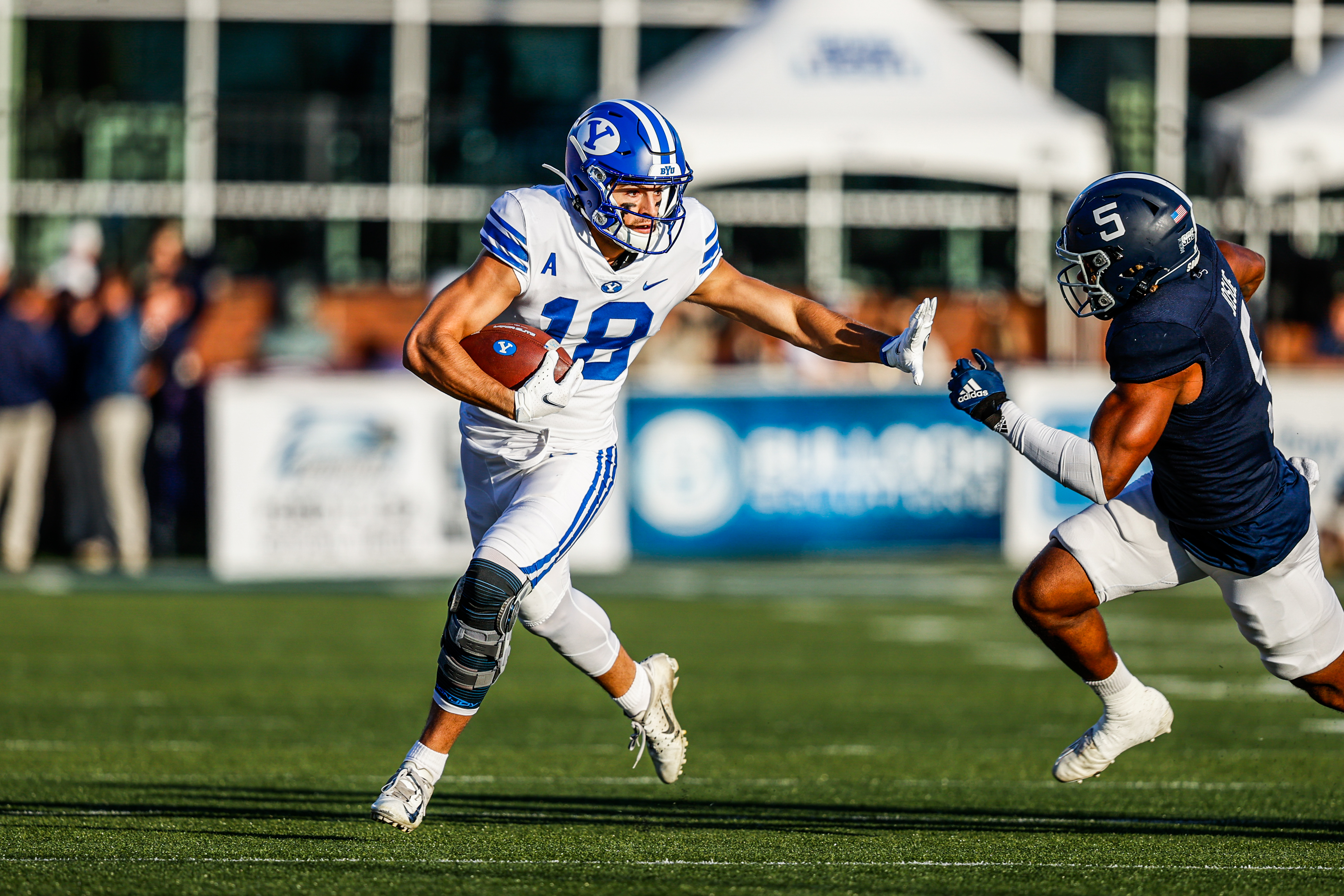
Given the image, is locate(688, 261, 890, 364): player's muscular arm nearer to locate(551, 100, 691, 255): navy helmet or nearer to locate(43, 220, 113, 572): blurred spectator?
locate(551, 100, 691, 255): navy helmet

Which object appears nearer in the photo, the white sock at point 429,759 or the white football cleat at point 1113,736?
the white sock at point 429,759

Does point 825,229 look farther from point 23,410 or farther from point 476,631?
point 476,631

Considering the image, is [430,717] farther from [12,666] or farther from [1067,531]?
[12,666]

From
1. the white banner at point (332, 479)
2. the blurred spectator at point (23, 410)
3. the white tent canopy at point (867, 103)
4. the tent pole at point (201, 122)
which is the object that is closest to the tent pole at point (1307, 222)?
the white tent canopy at point (867, 103)

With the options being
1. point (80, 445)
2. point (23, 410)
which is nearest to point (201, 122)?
point (80, 445)

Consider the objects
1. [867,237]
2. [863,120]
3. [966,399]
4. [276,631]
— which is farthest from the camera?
[867,237]

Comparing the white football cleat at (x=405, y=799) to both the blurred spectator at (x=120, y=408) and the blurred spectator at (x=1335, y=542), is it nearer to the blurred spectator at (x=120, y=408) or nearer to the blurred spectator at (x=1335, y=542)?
the blurred spectator at (x=120, y=408)

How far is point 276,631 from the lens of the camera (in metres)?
10.8

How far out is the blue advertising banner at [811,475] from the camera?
1377 cm

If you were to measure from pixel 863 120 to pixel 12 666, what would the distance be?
805 centimetres

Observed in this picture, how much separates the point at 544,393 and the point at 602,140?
811 millimetres

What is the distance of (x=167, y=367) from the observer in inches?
558

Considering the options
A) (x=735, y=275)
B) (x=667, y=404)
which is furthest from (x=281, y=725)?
(x=667, y=404)

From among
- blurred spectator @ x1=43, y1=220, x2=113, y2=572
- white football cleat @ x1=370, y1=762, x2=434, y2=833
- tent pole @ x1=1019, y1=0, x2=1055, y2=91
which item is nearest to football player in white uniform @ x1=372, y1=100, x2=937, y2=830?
white football cleat @ x1=370, y1=762, x2=434, y2=833
